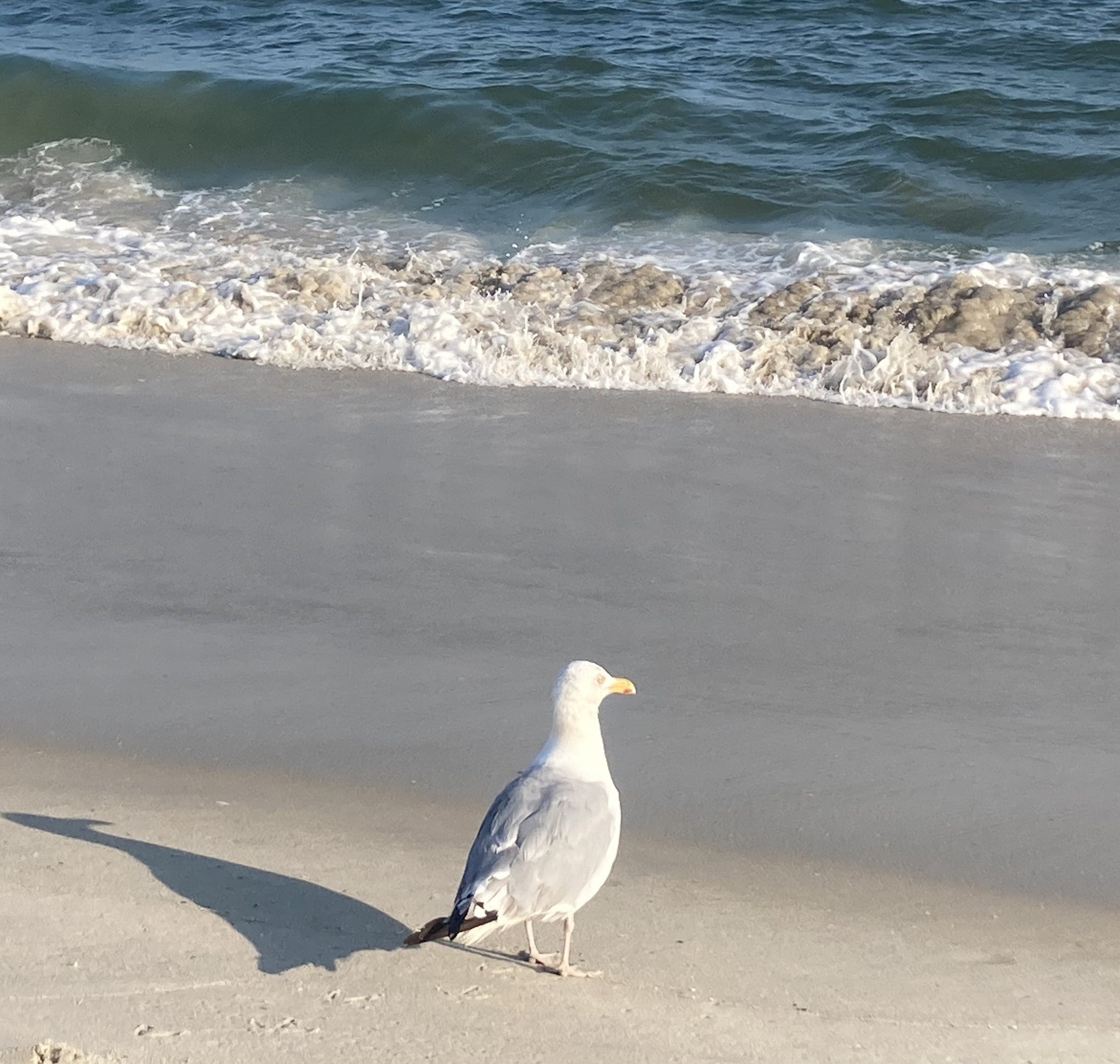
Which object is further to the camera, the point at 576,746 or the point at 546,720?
the point at 546,720

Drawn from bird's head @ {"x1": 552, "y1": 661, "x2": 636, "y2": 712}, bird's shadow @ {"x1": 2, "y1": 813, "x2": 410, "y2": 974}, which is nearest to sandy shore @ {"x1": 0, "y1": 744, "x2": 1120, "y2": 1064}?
bird's shadow @ {"x1": 2, "y1": 813, "x2": 410, "y2": 974}

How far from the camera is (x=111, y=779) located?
380 cm

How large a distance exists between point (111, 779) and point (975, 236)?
7.47 m

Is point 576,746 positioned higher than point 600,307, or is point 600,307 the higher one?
point 576,746

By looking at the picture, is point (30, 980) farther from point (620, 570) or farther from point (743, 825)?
point (620, 570)

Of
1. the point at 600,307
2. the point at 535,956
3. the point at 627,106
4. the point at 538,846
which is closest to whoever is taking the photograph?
the point at 538,846

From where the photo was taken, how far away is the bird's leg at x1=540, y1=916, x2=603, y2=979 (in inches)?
119

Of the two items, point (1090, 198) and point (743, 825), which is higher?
point (1090, 198)

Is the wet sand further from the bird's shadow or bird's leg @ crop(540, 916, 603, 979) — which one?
bird's leg @ crop(540, 916, 603, 979)

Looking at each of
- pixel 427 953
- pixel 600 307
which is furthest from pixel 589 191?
pixel 427 953

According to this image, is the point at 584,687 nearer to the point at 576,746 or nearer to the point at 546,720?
the point at 576,746

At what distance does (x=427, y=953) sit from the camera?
310 centimetres

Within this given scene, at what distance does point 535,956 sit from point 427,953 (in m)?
0.23

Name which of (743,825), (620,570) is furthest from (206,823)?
(620,570)
